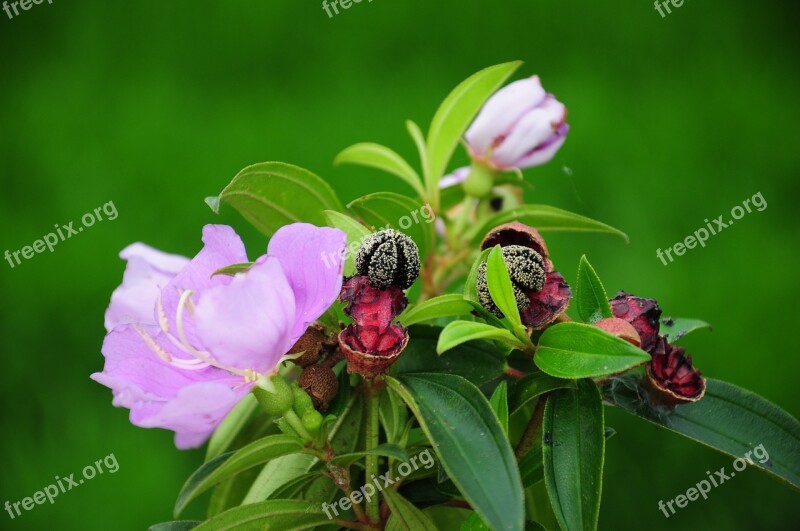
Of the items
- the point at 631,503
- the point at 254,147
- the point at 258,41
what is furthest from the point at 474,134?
the point at 258,41

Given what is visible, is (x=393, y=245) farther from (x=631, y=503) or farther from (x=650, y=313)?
(x=631, y=503)

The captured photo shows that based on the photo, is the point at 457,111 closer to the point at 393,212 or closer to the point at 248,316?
the point at 393,212
